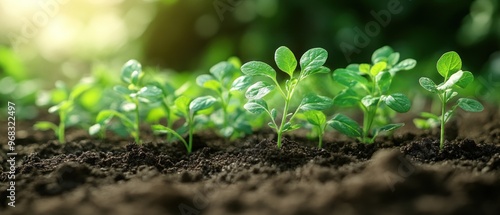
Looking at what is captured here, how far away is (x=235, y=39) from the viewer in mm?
4410

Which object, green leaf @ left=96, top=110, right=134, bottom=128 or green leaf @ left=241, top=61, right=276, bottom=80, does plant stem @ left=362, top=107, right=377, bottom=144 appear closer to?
green leaf @ left=241, top=61, right=276, bottom=80

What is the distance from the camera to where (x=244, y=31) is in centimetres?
443

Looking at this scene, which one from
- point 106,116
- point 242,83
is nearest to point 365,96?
point 242,83

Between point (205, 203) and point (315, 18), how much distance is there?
309 centimetres

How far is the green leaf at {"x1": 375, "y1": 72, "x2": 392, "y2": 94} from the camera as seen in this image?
5.78 feet

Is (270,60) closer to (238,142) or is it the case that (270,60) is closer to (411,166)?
(238,142)

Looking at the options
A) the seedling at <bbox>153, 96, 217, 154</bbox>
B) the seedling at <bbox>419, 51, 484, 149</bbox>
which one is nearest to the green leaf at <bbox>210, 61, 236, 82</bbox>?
the seedling at <bbox>153, 96, 217, 154</bbox>

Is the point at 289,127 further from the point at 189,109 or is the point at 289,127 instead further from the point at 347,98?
the point at 189,109

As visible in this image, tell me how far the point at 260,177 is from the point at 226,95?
27.2 inches

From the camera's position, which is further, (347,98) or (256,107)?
(347,98)

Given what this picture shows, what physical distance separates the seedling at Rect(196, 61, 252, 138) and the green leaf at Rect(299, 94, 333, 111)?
0.33 m

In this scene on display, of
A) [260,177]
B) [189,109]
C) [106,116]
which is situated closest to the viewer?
[260,177]

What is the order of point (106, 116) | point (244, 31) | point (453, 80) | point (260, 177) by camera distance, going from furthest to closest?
point (244, 31) < point (106, 116) < point (453, 80) < point (260, 177)

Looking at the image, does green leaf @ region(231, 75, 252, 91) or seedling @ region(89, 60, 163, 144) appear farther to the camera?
seedling @ region(89, 60, 163, 144)
